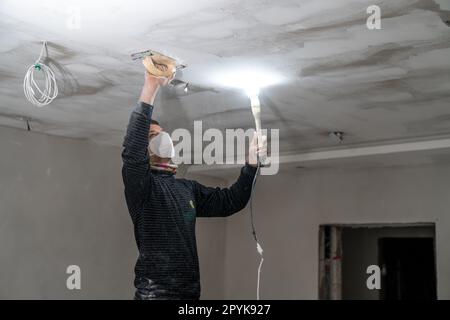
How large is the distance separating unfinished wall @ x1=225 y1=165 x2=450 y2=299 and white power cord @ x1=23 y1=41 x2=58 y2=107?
3.21 m

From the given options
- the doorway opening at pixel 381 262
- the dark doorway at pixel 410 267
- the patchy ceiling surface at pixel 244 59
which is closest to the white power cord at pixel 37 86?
the patchy ceiling surface at pixel 244 59

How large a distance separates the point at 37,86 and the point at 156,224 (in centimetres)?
143

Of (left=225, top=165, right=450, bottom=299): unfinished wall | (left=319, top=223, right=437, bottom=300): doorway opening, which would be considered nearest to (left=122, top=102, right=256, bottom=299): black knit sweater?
(left=225, top=165, right=450, bottom=299): unfinished wall

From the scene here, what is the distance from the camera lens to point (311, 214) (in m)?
5.85

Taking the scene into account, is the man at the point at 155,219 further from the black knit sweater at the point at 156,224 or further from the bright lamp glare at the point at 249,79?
the bright lamp glare at the point at 249,79

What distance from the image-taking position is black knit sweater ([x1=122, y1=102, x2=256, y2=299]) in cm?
224

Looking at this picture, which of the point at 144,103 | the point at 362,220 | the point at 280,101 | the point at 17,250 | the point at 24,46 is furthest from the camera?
the point at 362,220

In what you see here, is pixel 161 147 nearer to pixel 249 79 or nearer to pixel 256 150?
pixel 256 150

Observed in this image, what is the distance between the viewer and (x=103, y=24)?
2.35m

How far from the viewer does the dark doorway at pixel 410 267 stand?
6.96 meters
